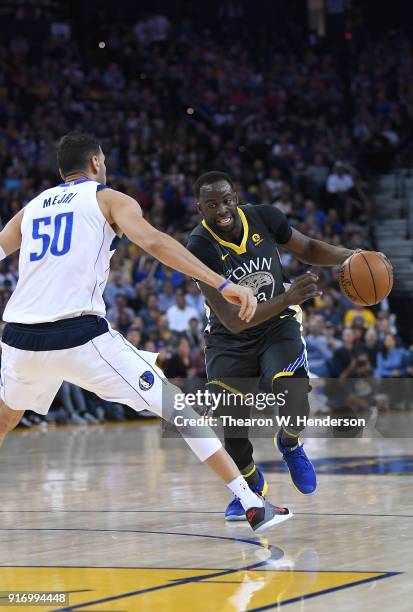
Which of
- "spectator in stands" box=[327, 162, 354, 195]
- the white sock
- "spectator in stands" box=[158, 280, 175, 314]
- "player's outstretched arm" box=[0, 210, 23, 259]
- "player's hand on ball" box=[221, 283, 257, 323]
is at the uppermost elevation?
"spectator in stands" box=[327, 162, 354, 195]

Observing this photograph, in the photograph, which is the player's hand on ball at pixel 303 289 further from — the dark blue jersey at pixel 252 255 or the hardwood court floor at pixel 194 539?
the hardwood court floor at pixel 194 539

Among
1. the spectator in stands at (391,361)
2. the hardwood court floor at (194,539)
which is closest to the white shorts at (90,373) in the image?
the hardwood court floor at (194,539)

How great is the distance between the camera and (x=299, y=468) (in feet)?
22.2

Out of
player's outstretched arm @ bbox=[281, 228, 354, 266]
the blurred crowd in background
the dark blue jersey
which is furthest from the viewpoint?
the blurred crowd in background

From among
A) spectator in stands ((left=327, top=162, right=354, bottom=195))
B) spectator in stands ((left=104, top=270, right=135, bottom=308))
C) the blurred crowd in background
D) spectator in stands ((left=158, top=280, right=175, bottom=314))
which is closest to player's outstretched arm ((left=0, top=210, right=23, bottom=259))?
the blurred crowd in background

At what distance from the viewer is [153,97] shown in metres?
22.0

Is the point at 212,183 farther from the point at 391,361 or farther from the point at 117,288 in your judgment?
the point at 391,361

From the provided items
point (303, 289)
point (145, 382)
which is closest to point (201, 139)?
point (303, 289)

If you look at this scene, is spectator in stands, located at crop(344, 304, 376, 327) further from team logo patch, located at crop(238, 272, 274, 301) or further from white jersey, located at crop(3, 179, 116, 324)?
white jersey, located at crop(3, 179, 116, 324)

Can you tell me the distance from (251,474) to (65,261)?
6.82 ft

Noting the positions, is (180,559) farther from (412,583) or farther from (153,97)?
(153,97)

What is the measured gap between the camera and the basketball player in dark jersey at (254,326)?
261 inches

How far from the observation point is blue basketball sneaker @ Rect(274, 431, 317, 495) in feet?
22.1

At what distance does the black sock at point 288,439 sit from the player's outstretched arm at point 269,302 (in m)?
0.71
